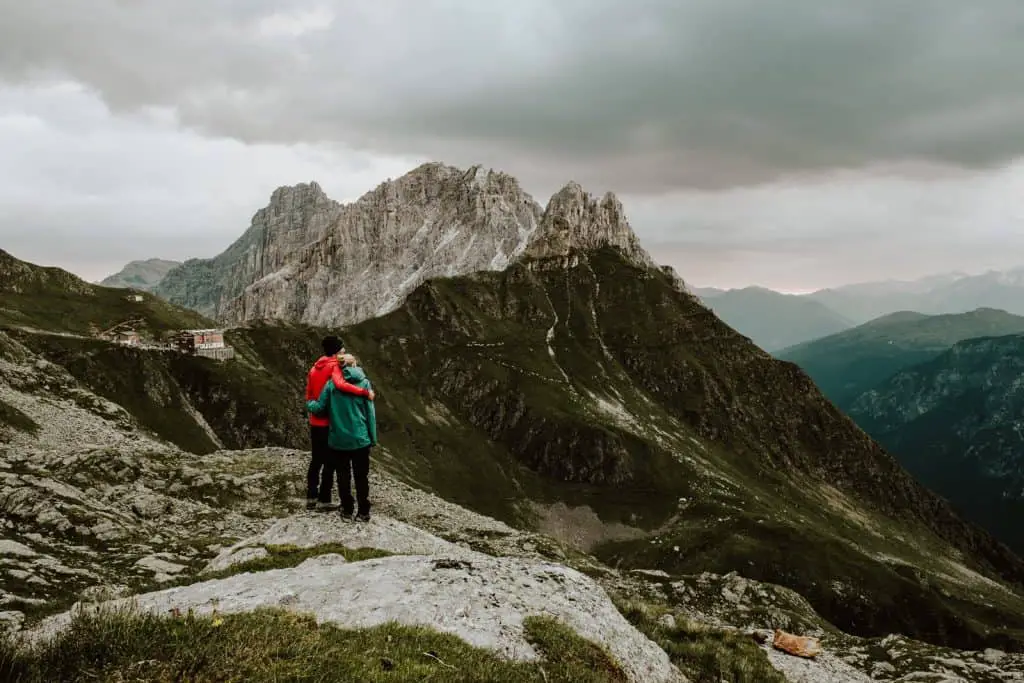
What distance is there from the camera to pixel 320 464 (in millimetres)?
21828

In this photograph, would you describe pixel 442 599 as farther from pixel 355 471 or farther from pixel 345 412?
pixel 355 471

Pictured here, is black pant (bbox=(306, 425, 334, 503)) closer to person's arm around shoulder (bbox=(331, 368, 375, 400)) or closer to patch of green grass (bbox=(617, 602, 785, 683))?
person's arm around shoulder (bbox=(331, 368, 375, 400))

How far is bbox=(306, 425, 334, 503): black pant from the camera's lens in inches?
806

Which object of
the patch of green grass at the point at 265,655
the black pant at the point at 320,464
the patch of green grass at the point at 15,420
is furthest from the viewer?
the patch of green grass at the point at 15,420

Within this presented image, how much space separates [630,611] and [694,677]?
3.55 metres

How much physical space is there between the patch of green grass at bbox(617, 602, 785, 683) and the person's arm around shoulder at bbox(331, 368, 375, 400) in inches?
465

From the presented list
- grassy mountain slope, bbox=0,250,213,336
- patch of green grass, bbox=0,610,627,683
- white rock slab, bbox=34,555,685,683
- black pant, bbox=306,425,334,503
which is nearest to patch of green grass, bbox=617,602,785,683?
white rock slab, bbox=34,555,685,683

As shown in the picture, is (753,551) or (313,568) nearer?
(313,568)

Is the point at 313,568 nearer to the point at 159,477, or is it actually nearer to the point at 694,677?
the point at 694,677

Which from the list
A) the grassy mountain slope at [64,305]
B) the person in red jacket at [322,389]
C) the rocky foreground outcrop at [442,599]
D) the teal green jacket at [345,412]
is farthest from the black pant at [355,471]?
the grassy mountain slope at [64,305]

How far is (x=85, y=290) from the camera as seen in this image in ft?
546

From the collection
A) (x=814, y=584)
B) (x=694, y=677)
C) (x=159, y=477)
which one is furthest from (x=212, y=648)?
(x=814, y=584)

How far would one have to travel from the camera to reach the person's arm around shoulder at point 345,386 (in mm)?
19109

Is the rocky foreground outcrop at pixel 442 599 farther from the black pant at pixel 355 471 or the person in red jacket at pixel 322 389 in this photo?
the person in red jacket at pixel 322 389
